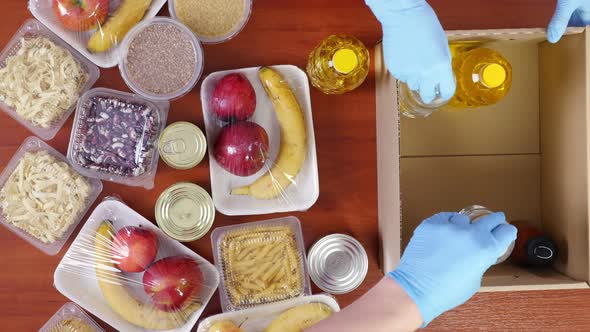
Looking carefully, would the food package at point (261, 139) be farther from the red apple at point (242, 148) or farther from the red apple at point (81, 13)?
the red apple at point (81, 13)

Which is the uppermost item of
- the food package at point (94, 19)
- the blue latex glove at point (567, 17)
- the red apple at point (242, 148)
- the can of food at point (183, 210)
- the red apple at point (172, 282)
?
the food package at point (94, 19)

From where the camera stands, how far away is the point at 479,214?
0.91 meters

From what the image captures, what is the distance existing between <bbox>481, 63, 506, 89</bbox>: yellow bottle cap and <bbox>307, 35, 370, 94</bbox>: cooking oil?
190mm

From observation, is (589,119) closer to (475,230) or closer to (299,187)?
(475,230)

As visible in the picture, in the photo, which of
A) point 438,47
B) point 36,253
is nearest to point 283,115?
point 438,47

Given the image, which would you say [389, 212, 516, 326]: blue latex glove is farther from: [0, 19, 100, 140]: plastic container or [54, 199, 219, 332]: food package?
[0, 19, 100, 140]: plastic container

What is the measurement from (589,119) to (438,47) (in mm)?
236

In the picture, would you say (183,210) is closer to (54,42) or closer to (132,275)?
(132,275)

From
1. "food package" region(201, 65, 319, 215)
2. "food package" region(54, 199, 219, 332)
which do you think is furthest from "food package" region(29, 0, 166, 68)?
"food package" region(54, 199, 219, 332)

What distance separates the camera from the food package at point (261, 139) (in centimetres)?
93

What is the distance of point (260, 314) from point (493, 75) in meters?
0.55

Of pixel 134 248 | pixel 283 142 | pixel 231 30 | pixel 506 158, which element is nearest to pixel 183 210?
pixel 134 248

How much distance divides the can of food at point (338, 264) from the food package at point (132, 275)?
179 millimetres

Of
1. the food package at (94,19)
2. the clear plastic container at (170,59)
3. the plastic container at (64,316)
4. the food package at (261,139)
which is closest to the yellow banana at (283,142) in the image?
the food package at (261,139)
